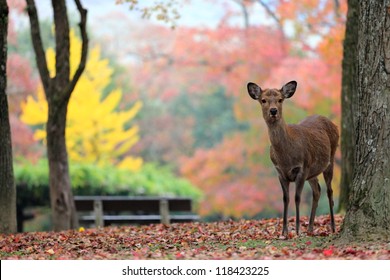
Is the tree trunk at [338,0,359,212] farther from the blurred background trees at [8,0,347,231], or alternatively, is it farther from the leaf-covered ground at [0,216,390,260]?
the blurred background trees at [8,0,347,231]

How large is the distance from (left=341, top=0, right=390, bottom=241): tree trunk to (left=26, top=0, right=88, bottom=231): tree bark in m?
5.79

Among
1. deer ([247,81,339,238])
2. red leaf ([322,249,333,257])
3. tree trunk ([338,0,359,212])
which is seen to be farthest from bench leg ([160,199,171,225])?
red leaf ([322,249,333,257])

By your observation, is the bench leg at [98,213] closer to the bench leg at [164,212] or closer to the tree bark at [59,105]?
the bench leg at [164,212]

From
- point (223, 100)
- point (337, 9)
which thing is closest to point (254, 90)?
point (337, 9)

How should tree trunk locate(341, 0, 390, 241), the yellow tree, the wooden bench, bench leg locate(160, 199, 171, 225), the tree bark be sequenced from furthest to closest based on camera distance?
the yellow tree < the wooden bench < bench leg locate(160, 199, 171, 225) < the tree bark < tree trunk locate(341, 0, 390, 241)

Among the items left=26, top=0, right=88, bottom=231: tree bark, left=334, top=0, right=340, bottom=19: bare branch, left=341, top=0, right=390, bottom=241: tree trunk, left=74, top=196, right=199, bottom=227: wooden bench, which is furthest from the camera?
left=334, top=0, right=340, bottom=19: bare branch

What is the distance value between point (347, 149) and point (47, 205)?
8.18 m

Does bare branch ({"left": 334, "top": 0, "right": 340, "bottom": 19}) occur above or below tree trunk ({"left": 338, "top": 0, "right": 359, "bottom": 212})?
above

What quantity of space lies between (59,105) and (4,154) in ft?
5.96

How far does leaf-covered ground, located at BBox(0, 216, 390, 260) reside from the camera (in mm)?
7238

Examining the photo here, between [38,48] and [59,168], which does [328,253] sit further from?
[38,48]

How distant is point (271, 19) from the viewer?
31469mm

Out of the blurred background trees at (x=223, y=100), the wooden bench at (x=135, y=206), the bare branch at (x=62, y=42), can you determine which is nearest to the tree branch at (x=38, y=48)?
the bare branch at (x=62, y=42)

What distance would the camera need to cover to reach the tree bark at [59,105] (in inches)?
500
